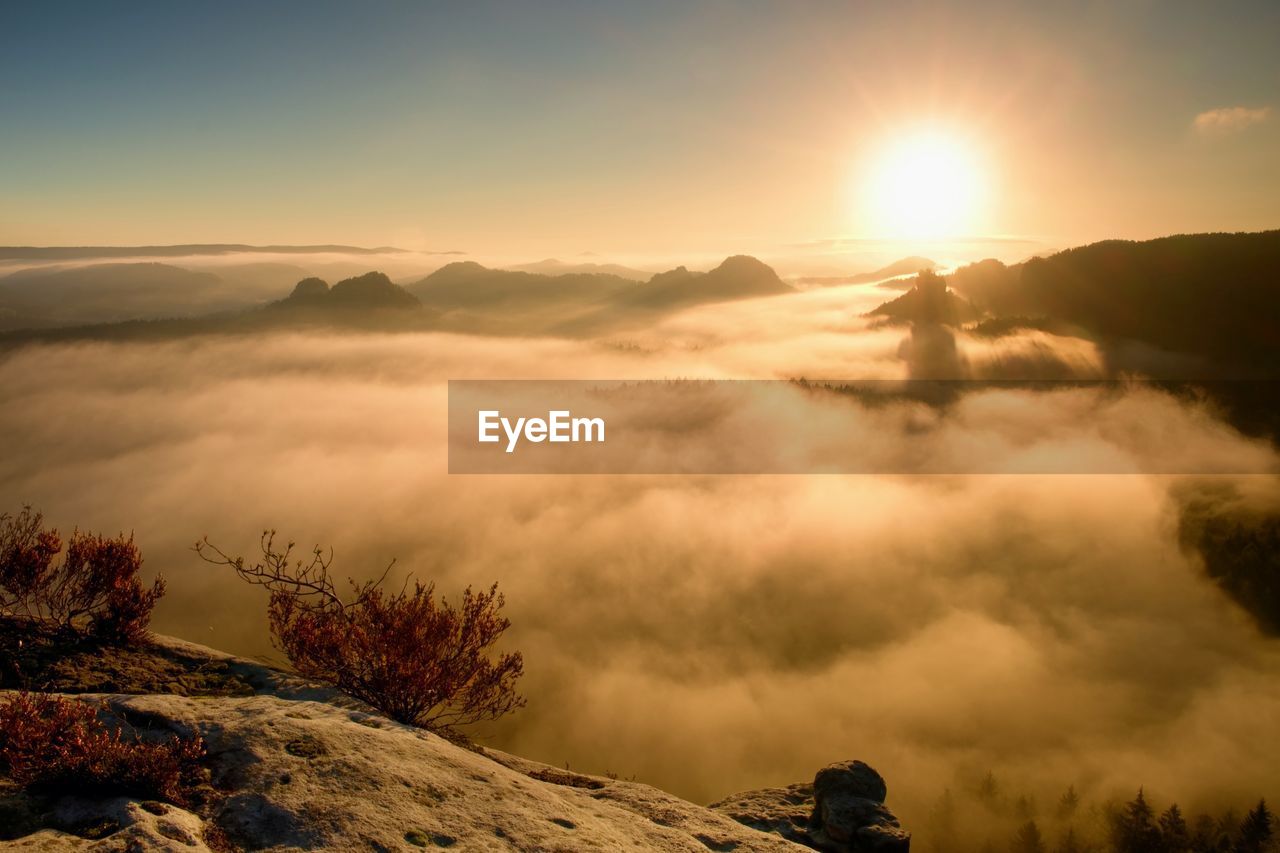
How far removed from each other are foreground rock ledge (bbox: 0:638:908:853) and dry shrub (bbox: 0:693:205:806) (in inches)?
10.8

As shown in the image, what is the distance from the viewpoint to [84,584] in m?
13.7

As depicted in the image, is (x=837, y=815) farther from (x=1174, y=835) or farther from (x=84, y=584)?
(x=1174, y=835)

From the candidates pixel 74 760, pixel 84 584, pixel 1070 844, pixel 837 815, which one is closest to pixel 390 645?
pixel 74 760

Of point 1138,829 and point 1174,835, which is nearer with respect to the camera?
point 1174,835

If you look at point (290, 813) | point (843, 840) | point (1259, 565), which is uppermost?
point (290, 813)

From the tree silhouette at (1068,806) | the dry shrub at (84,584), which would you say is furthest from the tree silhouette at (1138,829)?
the dry shrub at (84,584)

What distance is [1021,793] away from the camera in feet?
354

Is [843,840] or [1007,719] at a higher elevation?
[843,840]

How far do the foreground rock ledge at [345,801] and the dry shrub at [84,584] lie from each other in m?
2.81

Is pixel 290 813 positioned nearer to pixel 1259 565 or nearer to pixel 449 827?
pixel 449 827

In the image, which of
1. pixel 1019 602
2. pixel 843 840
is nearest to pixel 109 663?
pixel 843 840

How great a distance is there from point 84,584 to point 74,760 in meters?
8.72

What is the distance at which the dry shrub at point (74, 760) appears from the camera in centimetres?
710

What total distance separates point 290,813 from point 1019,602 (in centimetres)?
18134
